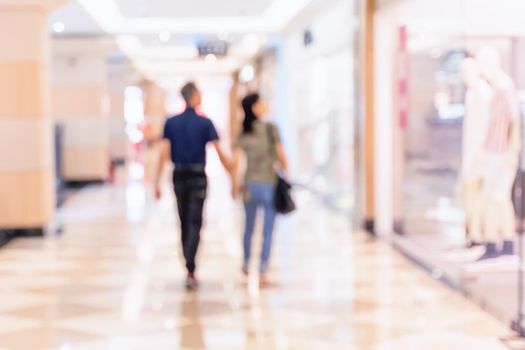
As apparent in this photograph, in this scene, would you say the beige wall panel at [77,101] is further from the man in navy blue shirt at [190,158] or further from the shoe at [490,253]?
the shoe at [490,253]

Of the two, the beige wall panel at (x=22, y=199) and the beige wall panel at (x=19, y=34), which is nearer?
the beige wall panel at (x=19, y=34)

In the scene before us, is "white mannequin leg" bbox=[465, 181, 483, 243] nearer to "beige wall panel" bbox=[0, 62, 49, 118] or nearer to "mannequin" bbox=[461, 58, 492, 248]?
"mannequin" bbox=[461, 58, 492, 248]

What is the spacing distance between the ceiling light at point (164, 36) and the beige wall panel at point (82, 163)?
279 cm

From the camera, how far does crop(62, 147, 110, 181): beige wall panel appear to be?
2019 cm

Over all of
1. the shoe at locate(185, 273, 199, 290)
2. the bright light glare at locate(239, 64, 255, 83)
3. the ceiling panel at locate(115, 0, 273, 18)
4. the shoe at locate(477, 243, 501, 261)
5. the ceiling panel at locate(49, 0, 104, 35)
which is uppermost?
the ceiling panel at locate(115, 0, 273, 18)

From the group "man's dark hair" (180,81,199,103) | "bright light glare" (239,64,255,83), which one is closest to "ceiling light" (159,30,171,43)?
"bright light glare" (239,64,255,83)

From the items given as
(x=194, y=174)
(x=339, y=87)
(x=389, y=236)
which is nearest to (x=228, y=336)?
(x=194, y=174)

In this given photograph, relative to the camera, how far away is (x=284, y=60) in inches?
819

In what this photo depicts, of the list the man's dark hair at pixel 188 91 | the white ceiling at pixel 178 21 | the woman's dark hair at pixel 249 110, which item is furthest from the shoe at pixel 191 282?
the white ceiling at pixel 178 21

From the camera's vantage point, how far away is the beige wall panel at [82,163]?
2019cm

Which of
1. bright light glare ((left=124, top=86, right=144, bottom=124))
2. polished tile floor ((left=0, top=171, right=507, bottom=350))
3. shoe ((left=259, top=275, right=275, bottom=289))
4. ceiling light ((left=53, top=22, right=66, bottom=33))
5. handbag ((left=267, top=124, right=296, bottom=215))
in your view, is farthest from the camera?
bright light glare ((left=124, top=86, right=144, bottom=124))

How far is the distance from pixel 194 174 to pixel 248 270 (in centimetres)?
116

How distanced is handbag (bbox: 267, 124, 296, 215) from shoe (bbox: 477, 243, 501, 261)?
2002 millimetres

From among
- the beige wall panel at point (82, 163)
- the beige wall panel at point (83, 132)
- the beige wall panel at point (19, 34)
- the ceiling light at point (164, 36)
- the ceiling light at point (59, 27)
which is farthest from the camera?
the beige wall panel at point (83, 132)
